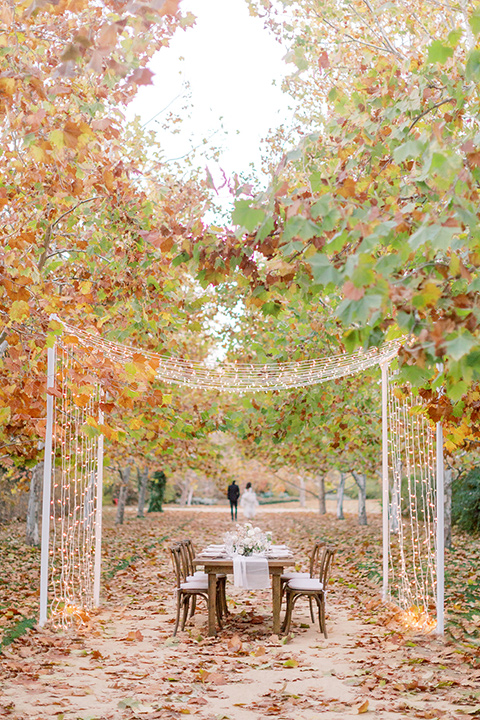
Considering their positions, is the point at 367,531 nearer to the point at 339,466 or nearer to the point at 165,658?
the point at 339,466

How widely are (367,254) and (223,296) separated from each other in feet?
32.4

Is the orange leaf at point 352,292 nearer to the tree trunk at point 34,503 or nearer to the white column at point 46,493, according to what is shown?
the white column at point 46,493

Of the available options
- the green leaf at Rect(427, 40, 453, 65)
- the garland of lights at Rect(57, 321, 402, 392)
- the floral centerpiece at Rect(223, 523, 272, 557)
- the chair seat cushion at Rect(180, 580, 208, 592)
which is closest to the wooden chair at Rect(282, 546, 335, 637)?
the floral centerpiece at Rect(223, 523, 272, 557)

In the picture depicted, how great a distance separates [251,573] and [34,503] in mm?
8200

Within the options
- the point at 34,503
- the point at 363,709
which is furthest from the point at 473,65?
the point at 34,503

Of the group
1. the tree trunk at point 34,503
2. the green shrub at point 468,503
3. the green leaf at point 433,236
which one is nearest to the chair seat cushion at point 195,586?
the green leaf at point 433,236

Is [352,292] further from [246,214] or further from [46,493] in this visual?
[46,493]

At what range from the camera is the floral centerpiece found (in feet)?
25.8

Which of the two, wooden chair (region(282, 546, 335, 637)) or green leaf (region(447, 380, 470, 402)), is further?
wooden chair (region(282, 546, 335, 637))

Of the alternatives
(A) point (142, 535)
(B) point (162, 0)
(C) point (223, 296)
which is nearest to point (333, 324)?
(C) point (223, 296)

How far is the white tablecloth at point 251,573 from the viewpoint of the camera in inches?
293

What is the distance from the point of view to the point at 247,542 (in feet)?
25.7

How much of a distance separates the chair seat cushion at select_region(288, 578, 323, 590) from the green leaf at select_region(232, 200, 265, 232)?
17.1 feet

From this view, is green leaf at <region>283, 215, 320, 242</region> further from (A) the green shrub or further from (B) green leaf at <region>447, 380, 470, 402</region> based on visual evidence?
(A) the green shrub
